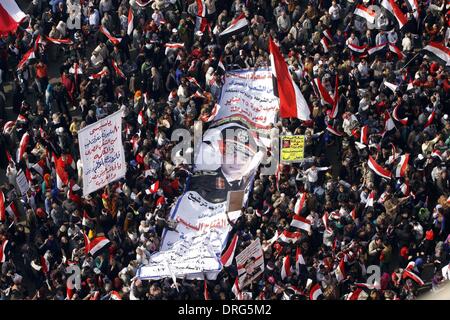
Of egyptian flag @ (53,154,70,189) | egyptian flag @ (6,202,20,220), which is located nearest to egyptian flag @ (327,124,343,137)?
egyptian flag @ (53,154,70,189)

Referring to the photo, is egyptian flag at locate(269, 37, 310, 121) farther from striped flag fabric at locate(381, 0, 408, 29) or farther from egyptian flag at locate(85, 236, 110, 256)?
striped flag fabric at locate(381, 0, 408, 29)

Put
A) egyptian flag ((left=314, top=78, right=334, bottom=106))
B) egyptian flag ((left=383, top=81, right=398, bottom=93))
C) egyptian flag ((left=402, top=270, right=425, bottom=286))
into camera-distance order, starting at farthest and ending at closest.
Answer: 1. egyptian flag ((left=383, top=81, right=398, bottom=93))
2. egyptian flag ((left=314, top=78, right=334, bottom=106))
3. egyptian flag ((left=402, top=270, right=425, bottom=286))

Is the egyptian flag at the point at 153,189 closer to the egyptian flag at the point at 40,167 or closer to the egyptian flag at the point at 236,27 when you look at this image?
the egyptian flag at the point at 40,167

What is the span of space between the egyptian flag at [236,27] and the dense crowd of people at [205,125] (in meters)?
0.18

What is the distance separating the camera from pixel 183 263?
104 ft

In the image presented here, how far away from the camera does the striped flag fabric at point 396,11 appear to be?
38.7 m

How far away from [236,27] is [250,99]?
288cm

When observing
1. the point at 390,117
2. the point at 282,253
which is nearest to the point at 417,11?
the point at 390,117

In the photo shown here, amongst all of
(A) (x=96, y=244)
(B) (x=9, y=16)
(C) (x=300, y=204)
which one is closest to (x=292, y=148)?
(C) (x=300, y=204)

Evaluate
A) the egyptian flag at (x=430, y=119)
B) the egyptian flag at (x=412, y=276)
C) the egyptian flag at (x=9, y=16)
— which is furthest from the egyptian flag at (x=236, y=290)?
the egyptian flag at (x=9, y=16)

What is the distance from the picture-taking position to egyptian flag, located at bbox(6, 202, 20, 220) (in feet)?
113

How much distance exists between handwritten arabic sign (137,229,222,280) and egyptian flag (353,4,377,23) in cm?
1013

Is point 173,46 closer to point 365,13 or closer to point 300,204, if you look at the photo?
point 365,13
